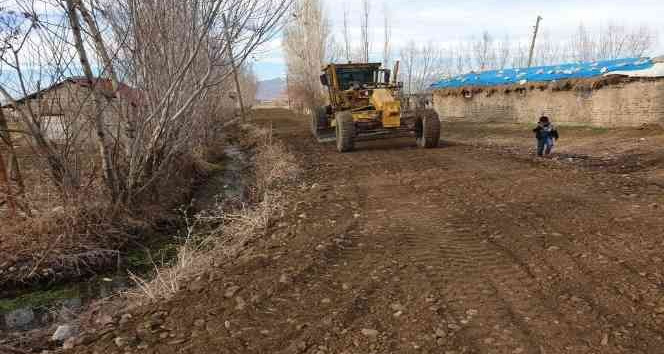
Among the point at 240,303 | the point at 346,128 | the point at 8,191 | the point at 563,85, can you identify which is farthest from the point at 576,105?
the point at 8,191

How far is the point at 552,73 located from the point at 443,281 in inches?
643

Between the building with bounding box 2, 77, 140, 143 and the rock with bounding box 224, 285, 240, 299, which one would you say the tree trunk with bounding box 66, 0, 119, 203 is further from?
the rock with bounding box 224, 285, 240, 299

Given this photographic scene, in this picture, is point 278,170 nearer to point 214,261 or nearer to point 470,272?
point 214,261

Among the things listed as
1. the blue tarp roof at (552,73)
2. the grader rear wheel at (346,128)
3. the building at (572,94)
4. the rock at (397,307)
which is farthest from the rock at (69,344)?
the blue tarp roof at (552,73)

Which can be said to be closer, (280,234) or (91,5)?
(280,234)

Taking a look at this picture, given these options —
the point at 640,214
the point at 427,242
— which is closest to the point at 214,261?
the point at 427,242

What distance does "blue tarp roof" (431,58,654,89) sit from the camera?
14452 millimetres

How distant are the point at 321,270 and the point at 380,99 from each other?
25.2 ft

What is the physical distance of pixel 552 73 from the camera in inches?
677

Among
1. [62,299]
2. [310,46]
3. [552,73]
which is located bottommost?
[62,299]

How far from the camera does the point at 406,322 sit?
2938 mm

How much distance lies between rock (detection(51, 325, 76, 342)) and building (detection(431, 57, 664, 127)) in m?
15.0

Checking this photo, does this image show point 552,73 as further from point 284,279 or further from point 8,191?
point 8,191

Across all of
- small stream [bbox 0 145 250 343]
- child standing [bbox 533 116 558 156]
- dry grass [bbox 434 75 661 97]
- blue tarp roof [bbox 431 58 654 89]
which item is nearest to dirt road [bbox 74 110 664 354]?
small stream [bbox 0 145 250 343]
